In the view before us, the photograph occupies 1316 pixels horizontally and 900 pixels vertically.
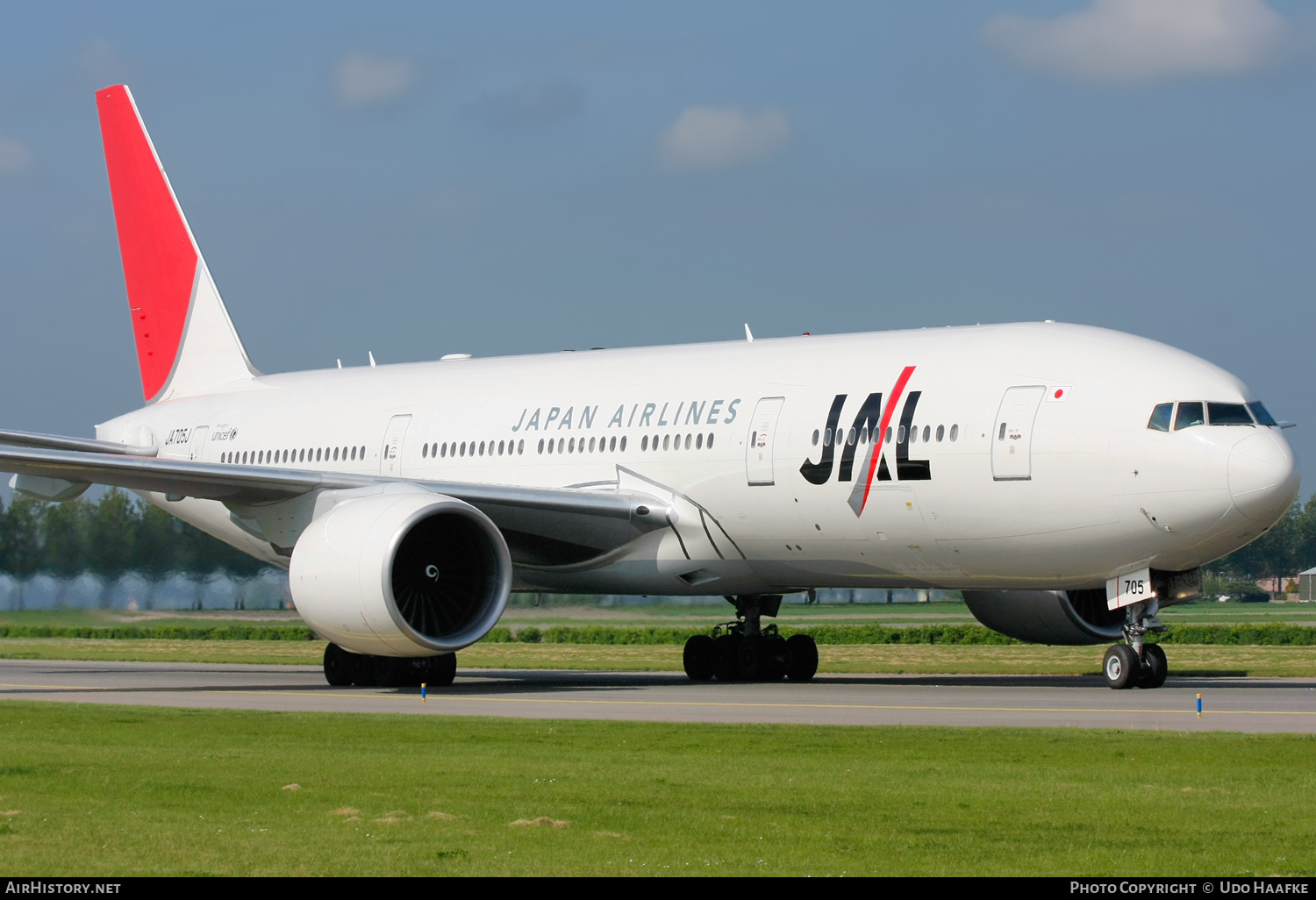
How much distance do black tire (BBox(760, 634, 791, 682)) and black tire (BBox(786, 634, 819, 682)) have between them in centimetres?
4

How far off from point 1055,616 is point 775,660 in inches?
150

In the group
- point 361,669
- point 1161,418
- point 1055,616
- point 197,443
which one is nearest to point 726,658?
point 1055,616

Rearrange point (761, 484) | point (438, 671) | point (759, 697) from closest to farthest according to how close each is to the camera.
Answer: point (759, 697)
point (761, 484)
point (438, 671)

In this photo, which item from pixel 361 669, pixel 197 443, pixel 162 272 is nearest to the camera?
pixel 361 669

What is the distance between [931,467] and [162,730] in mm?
8894

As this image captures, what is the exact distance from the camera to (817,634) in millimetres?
39875

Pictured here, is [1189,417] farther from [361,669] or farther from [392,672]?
[361,669]

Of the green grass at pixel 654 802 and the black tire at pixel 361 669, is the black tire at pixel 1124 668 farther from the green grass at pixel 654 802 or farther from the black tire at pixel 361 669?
the black tire at pixel 361 669

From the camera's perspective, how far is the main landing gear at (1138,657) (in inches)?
744

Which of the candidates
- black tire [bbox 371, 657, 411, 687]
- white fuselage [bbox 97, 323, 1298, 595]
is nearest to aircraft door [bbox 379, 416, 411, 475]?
white fuselage [bbox 97, 323, 1298, 595]

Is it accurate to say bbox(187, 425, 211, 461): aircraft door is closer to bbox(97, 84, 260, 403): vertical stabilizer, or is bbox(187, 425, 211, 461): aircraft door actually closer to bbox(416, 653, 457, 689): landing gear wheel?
bbox(97, 84, 260, 403): vertical stabilizer

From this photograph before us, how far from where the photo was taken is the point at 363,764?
40.0 ft
